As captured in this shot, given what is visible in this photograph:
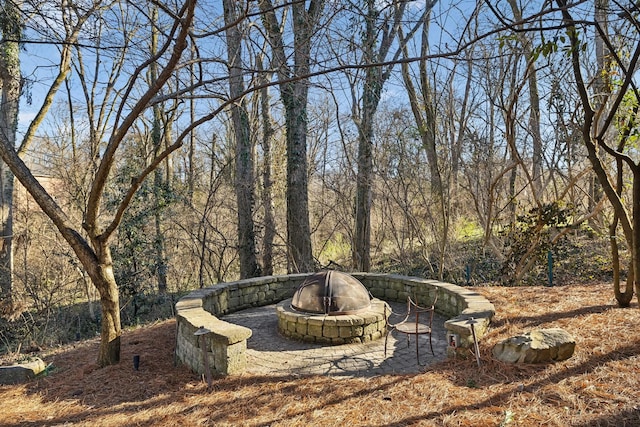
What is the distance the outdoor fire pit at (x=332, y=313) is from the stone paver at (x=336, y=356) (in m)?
0.13

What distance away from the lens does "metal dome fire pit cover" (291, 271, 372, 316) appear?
233 inches

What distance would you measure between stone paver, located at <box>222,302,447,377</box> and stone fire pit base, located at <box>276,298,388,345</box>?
0.10 metres

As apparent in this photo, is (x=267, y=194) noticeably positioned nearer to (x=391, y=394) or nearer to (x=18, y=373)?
(x=18, y=373)

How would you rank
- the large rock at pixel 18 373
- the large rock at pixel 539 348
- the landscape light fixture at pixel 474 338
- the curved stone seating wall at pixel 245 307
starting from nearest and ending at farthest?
the large rock at pixel 539 348 → the landscape light fixture at pixel 474 338 → the curved stone seating wall at pixel 245 307 → the large rock at pixel 18 373

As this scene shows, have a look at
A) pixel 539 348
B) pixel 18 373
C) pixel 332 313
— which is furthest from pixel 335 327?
pixel 18 373

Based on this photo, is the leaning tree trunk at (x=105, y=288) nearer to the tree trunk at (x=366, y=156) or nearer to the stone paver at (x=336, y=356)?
the stone paver at (x=336, y=356)

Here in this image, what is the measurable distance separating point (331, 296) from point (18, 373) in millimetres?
4158

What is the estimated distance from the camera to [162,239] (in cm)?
1121

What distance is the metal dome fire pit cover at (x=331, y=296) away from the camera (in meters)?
5.91

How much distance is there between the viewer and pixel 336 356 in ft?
16.7

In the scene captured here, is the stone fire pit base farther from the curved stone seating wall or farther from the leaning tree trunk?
the leaning tree trunk

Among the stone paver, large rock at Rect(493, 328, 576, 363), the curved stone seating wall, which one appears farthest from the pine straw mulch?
the stone paver

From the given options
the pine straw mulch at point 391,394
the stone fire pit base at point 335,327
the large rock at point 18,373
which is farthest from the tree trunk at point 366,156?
the large rock at point 18,373

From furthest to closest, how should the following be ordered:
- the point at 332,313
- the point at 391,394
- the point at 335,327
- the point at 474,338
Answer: the point at 332,313 < the point at 335,327 < the point at 474,338 < the point at 391,394
